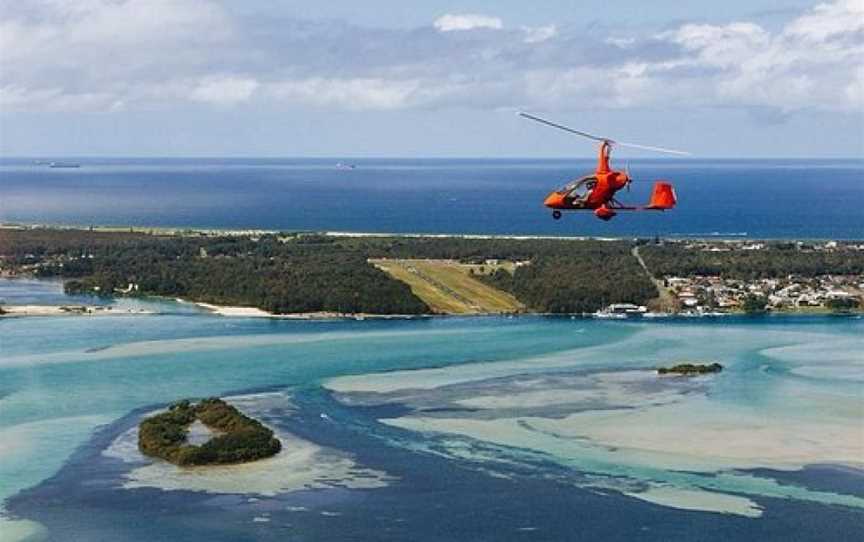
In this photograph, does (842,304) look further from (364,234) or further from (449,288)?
(364,234)

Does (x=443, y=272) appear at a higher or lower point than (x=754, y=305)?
higher

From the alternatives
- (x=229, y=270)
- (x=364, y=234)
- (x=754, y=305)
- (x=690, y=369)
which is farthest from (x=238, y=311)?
(x=364, y=234)

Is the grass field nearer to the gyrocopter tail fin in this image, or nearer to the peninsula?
the peninsula

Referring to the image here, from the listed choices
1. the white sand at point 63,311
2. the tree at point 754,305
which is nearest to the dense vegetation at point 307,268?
the tree at point 754,305

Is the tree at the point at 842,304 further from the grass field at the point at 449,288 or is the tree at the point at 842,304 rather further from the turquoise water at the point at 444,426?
the grass field at the point at 449,288

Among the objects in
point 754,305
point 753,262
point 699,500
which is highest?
point 753,262
